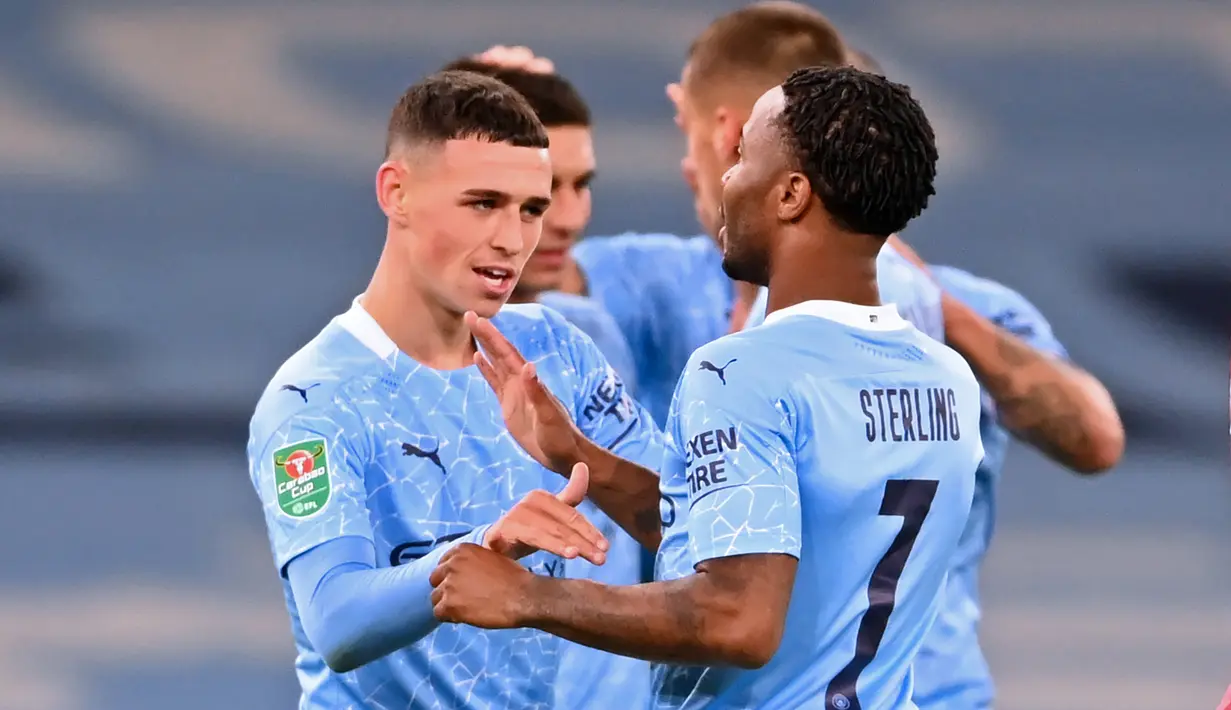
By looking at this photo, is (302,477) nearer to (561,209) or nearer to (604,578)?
(604,578)

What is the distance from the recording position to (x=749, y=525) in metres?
1.74

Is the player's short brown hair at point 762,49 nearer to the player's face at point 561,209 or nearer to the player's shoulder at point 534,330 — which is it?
the player's face at point 561,209

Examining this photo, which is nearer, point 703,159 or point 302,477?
point 302,477

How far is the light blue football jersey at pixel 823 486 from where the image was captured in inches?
69.7

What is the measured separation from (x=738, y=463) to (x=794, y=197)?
1.02ft

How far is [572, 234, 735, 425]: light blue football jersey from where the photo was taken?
319 cm

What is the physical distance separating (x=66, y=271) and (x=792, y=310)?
351cm

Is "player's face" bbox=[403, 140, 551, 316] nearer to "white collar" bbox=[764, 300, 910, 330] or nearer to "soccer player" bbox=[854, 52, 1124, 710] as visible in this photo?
"white collar" bbox=[764, 300, 910, 330]

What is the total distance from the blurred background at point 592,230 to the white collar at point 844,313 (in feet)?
9.98

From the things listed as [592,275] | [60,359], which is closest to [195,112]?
[60,359]

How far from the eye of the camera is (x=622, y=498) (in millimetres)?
2172

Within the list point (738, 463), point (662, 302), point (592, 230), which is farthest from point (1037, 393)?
point (592, 230)

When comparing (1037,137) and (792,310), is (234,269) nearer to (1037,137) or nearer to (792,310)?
(1037,137)

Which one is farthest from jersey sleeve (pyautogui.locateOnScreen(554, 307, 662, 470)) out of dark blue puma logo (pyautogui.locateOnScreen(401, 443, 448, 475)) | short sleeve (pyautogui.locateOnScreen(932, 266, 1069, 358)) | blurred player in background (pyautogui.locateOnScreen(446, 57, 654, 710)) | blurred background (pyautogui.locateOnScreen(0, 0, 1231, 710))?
blurred background (pyautogui.locateOnScreen(0, 0, 1231, 710))
